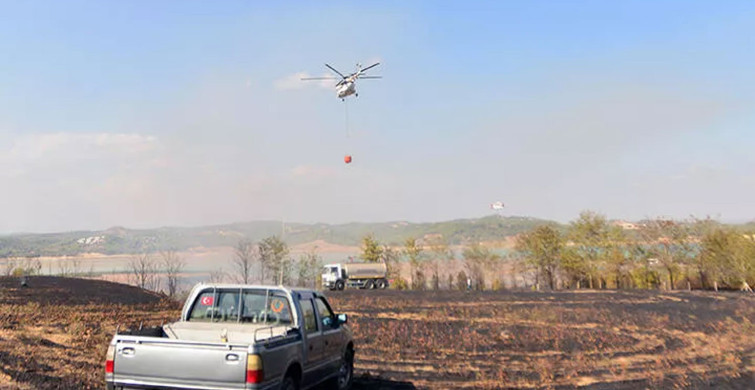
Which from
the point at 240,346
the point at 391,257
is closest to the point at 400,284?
the point at 391,257

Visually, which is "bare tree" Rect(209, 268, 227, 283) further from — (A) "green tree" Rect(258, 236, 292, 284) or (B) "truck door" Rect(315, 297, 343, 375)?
(B) "truck door" Rect(315, 297, 343, 375)

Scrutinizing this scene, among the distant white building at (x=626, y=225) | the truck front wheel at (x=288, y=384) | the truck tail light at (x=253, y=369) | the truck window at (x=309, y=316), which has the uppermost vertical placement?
the distant white building at (x=626, y=225)

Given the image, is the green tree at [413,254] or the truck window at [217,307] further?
the green tree at [413,254]

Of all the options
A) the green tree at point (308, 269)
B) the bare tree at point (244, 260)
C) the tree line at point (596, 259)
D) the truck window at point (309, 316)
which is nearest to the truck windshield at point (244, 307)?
the truck window at point (309, 316)

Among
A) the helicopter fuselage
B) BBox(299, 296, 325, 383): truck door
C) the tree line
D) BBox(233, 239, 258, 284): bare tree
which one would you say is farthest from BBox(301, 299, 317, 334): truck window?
BBox(233, 239, 258, 284): bare tree

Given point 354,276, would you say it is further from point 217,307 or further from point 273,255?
point 217,307

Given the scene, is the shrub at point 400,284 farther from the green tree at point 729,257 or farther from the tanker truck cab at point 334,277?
the green tree at point 729,257
